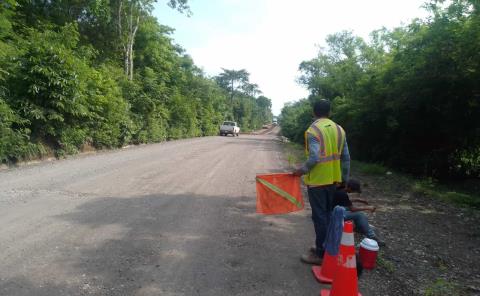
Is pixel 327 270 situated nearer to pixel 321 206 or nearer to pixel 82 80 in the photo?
pixel 321 206

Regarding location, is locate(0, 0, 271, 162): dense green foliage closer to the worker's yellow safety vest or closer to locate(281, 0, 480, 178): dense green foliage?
the worker's yellow safety vest

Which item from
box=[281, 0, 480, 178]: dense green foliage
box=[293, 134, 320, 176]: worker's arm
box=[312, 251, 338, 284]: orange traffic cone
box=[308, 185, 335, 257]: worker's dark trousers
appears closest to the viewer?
box=[312, 251, 338, 284]: orange traffic cone

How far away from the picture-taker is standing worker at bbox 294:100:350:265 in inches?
163

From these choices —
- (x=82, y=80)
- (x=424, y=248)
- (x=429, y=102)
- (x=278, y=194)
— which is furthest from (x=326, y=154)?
(x=82, y=80)

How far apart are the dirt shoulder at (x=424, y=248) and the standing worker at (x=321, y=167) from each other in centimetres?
74

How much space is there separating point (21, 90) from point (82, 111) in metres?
2.22

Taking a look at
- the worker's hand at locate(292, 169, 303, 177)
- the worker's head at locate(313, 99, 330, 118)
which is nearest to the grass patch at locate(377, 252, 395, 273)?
the worker's hand at locate(292, 169, 303, 177)

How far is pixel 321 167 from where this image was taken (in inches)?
163

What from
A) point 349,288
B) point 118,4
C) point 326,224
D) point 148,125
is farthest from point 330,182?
point 118,4

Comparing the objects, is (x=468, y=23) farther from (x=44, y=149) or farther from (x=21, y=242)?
(x=44, y=149)

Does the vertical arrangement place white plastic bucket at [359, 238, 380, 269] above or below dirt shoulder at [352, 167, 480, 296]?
above

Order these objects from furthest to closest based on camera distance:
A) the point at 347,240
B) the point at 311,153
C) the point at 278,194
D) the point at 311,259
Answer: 1. the point at 278,194
2. the point at 311,259
3. the point at 311,153
4. the point at 347,240

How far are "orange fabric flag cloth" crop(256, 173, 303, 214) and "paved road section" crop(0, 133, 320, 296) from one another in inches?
21.6

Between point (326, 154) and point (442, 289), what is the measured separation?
1.87m
